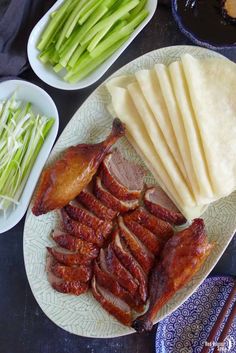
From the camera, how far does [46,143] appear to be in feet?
7.84

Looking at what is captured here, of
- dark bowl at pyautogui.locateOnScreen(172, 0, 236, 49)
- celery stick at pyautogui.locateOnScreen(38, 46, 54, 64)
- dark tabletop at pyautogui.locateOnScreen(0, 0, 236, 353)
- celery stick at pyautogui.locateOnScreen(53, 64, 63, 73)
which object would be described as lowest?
dark tabletop at pyautogui.locateOnScreen(0, 0, 236, 353)

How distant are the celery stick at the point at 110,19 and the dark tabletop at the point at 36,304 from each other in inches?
7.6

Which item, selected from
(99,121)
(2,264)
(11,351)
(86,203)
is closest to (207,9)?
(99,121)

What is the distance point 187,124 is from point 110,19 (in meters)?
0.62

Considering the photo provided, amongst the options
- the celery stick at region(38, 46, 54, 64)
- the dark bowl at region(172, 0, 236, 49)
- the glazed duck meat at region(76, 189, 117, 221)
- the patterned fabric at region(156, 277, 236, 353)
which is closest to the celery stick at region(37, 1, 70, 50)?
the celery stick at region(38, 46, 54, 64)

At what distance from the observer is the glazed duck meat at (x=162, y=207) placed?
7.62 feet

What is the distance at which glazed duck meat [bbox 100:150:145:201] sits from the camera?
2357 millimetres

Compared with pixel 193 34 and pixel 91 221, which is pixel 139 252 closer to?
pixel 91 221

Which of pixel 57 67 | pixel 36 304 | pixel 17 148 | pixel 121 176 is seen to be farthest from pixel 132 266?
pixel 57 67

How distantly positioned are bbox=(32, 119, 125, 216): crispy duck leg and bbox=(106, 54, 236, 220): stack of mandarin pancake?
0.42ft

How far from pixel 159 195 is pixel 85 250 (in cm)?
42

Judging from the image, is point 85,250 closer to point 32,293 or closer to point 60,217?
point 60,217

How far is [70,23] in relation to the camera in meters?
2.39

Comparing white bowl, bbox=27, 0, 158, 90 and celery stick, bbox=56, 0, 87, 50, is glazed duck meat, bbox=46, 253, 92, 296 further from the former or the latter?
celery stick, bbox=56, 0, 87, 50
